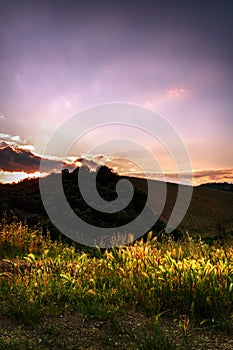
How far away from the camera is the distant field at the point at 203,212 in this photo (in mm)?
24141

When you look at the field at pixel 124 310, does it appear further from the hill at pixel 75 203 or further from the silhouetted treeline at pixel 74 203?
the hill at pixel 75 203

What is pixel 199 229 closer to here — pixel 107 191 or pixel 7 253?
pixel 107 191

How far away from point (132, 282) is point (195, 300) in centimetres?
91

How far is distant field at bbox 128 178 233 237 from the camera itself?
24141 mm

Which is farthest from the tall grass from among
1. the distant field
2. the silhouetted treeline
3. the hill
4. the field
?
the distant field

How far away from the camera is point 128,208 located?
14859mm

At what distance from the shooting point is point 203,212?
3053cm

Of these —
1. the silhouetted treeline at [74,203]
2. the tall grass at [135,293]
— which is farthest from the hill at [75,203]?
the tall grass at [135,293]

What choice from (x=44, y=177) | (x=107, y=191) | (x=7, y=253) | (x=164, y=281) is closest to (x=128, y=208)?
(x=107, y=191)

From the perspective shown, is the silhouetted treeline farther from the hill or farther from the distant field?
the distant field

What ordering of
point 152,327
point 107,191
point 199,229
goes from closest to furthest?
point 152,327, point 107,191, point 199,229

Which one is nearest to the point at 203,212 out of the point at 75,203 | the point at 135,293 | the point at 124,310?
the point at 75,203

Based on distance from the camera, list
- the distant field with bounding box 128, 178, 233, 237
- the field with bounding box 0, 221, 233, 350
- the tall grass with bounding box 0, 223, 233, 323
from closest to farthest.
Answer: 1. the field with bounding box 0, 221, 233, 350
2. the tall grass with bounding box 0, 223, 233, 323
3. the distant field with bounding box 128, 178, 233, 237

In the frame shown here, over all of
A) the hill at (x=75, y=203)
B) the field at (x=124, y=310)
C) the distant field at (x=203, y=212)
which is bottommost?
the distant field at (x=203, y=212)
